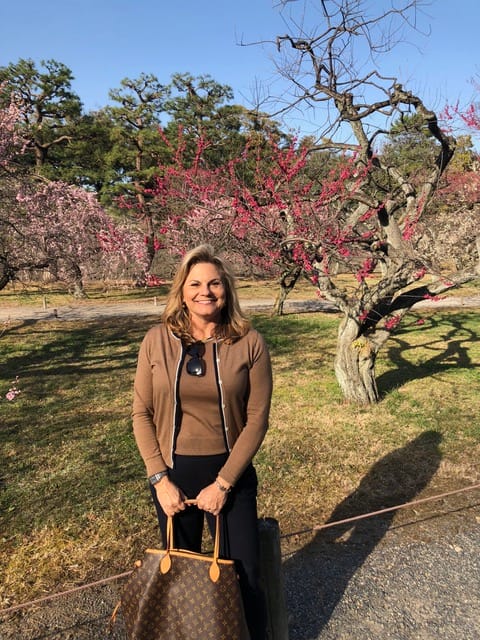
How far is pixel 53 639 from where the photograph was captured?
2.45 m

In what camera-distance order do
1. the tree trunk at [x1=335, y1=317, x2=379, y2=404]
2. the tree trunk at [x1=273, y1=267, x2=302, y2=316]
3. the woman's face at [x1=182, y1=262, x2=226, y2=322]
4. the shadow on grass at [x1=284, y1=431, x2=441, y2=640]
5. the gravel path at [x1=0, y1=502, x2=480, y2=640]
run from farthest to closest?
the tree trunk at [x1=273, y1=267, x2=302, y2=316] < the tree trunk at [x1=335, y1=317, x2=379, y2=404] < the shadow on grass at [x1=284, y1=431, x2=441, y2=640] < the gravel path at [x1=0, y1=502, x2=480, y2=640] < the woman's face at [x1=182, y1=262, x2=226, y2=322]

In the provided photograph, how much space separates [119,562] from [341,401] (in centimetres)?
426

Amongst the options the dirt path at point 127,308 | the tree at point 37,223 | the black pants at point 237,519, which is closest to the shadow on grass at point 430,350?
the dirt path at point 127,308

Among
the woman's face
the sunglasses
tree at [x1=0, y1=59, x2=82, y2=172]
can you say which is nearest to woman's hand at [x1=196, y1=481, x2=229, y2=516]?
the sunglasses

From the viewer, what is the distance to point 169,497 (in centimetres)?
183

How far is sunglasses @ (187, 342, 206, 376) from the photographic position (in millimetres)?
1818

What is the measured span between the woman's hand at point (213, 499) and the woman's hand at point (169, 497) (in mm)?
99

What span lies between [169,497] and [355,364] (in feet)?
16.0

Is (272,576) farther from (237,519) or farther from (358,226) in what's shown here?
(358,226)

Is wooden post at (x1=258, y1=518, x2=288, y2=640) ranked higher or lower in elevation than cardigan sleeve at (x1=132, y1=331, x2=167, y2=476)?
lower

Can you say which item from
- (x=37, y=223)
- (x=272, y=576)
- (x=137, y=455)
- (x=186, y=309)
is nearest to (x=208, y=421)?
(x=186, y=309)

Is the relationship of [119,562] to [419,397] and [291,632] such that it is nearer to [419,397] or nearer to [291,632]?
[291,632]

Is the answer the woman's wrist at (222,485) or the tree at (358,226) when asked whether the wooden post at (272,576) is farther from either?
the tree at (358,226)

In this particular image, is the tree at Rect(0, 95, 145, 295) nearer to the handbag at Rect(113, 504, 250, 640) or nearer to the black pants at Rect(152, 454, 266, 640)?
the black pants at Rect(152, 454, 266, 640)
